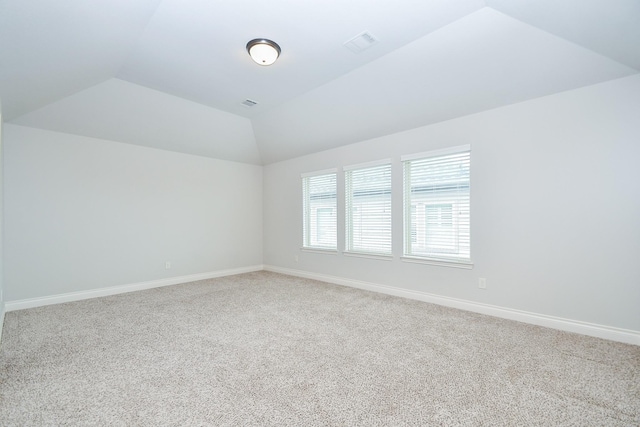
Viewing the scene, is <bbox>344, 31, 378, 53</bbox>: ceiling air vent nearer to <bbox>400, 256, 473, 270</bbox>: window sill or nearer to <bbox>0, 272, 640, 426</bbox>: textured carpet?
<bbox>400, 256, 473, 270</bbox>: window sill

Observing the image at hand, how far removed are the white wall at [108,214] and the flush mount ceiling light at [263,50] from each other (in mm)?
3032

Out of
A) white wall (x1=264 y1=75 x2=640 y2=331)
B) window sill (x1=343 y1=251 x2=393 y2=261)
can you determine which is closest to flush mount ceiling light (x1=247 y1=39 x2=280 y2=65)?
white wall (x1=264 y1=75 x2=640 y2=331)

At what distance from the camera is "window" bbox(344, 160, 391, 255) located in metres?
4.32

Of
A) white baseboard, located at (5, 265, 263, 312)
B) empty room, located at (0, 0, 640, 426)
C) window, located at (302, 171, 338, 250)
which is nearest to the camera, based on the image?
empty room, located at (0, 0, 640, 426)

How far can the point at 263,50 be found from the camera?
2.68 metres

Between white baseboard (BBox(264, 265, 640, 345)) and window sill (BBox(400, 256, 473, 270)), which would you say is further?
window sill (BBox(400, 256, 473, 270))

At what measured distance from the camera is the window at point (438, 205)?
3533 mm

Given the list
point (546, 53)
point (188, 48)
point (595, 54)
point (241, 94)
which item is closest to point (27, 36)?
point (188, 48)

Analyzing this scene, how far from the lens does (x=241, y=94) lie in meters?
3.91

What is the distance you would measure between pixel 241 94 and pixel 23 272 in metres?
3.65

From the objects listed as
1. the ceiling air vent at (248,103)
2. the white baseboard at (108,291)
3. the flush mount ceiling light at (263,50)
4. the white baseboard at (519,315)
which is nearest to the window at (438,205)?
the white baseboard at (519,315)

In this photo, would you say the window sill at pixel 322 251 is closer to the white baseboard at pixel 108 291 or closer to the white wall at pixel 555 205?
the white wall at pixel 555 205

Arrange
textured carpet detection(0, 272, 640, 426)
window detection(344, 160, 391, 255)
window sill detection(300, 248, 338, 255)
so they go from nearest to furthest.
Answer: textured carpet detection(0, 272, 640, 426) → window detection(344, 160, 391, 255) → window sill detection(300, 248, 338, 255)

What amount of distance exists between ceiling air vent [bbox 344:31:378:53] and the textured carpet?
282cm
